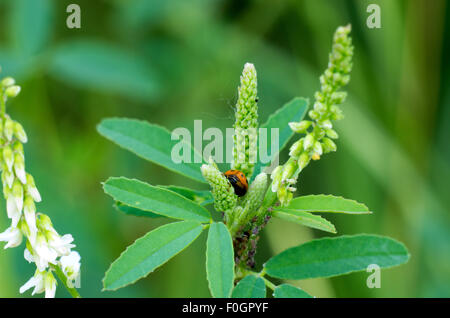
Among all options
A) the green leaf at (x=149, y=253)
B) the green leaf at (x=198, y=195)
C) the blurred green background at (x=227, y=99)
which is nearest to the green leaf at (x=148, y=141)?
the green leaf at (x=198, y=195)

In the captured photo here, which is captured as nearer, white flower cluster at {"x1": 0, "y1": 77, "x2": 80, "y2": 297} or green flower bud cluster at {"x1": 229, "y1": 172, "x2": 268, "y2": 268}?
white flower cluster at {"x1": 0, "y1": 77, "x2": 80, "y2": 297}

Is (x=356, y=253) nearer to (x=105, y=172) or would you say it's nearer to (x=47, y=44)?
(x=105, y=172)

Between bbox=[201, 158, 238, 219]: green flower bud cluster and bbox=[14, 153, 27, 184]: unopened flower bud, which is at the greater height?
bbox=[14, 153, 27, 184]: unopened flower bud

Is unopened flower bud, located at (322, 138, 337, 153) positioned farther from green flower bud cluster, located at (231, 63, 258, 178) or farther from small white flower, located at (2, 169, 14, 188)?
small white flower, located at (2, 169, 14, 188)

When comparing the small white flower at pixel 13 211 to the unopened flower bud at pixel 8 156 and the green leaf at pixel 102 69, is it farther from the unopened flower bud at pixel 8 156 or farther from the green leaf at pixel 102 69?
the green leaf at pixel 102 69

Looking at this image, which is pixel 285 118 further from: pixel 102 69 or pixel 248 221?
pixel 102 69

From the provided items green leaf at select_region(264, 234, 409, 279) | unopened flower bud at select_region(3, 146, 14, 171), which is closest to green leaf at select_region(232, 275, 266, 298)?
green leaf at select_region(264, 234, 409, 279)
